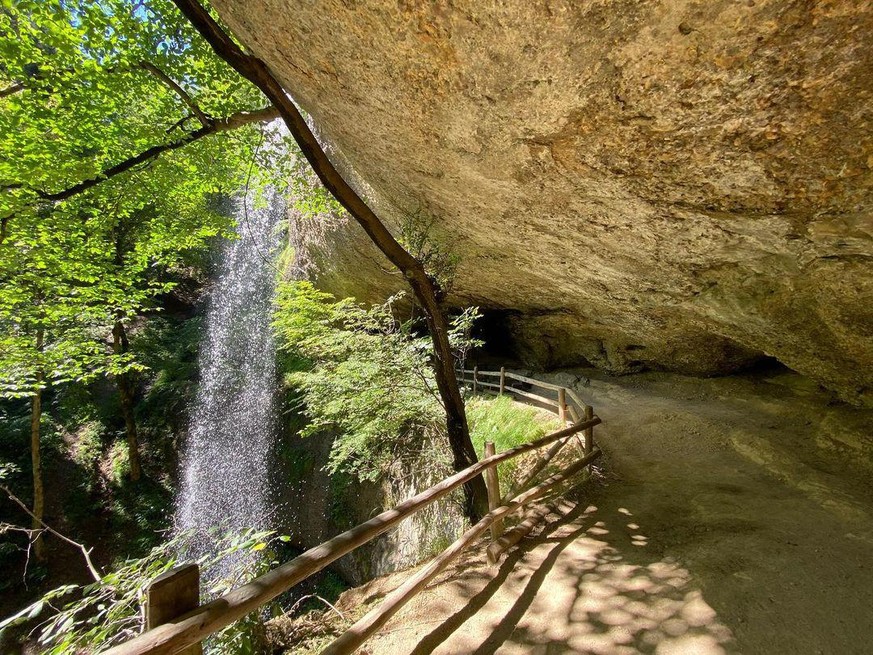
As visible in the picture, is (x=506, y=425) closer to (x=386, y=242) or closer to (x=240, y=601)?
(x=386, y=242)

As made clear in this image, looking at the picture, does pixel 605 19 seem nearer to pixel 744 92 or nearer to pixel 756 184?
pixel 744 92

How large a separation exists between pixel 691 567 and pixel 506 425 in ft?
14.2

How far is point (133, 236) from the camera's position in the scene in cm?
1058

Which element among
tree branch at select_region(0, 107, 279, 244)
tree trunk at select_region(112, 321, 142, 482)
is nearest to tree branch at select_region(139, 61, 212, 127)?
tree branch at select_region(0, 107, 279, 244)

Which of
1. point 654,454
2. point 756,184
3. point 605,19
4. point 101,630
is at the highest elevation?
Answer: point 605,19

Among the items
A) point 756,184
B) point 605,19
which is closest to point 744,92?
point 756,184

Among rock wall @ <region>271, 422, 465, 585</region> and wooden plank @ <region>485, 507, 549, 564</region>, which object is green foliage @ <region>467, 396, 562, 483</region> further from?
wooden plank @ <region>485, 507, 549, 564</region>

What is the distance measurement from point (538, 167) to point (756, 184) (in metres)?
1.87

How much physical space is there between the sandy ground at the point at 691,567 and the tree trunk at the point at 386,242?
1.18 m

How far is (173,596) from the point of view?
1488mm

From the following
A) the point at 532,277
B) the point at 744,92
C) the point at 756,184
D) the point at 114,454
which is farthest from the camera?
the point at 114,454

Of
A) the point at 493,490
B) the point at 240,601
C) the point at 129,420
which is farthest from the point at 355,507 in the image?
the point at 240,601

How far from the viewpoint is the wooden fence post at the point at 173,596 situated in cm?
143

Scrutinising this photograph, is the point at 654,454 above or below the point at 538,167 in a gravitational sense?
below
